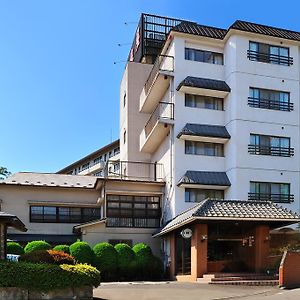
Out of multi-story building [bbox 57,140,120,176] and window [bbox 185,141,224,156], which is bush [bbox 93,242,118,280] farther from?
multi-story building [bbox 57,140,120,176]

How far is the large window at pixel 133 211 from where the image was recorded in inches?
1188

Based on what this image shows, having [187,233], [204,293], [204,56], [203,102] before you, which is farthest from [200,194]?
[204,293]

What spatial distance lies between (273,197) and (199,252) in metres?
9.27

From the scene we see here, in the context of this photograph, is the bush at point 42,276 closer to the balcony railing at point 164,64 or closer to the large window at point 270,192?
the large window at point 270,192

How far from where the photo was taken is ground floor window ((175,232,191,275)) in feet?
79.4

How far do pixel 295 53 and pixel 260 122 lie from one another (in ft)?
18.0

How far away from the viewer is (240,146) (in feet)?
95.6

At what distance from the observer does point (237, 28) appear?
29812 millimetres

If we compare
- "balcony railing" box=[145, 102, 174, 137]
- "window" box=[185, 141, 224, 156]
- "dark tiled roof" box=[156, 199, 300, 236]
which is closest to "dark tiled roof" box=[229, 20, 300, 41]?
"balcony railing" box=[145, 102, 174, 137]

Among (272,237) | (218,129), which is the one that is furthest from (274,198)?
(218,129)

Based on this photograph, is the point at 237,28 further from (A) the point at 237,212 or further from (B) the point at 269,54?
(A) the point at 237,212

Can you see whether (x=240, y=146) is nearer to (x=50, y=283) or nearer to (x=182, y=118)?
(x=182, y=118)

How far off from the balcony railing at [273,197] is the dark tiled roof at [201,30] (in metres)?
10.1

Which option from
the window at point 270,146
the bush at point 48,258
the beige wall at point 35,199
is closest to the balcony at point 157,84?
A: the window at point 270,146
